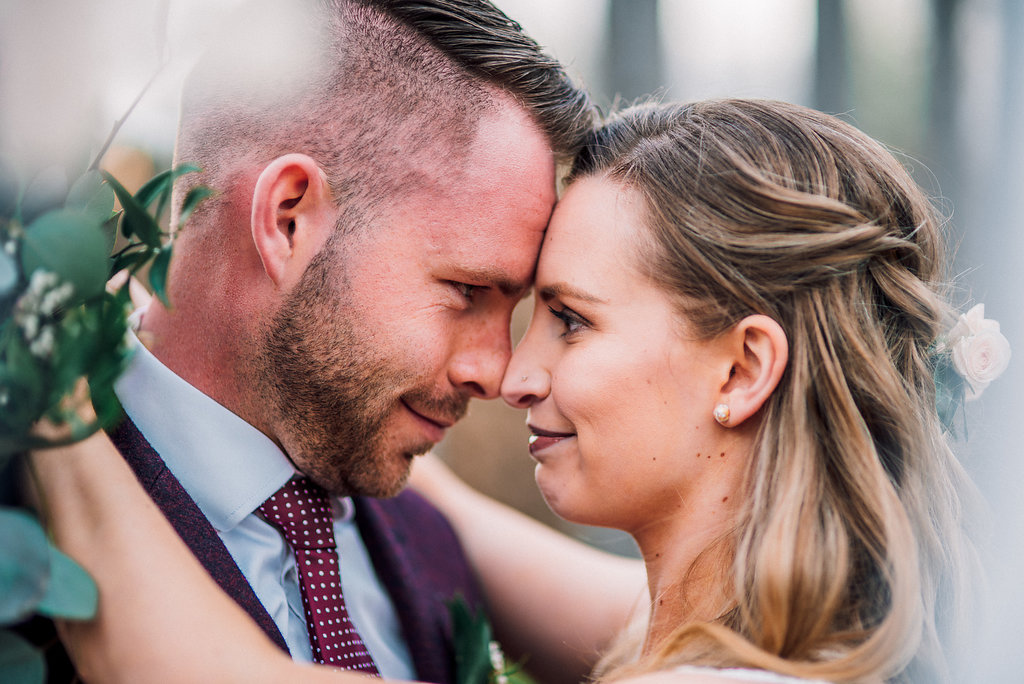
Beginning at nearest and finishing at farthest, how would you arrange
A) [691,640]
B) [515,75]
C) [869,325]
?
[691,640]
[869,325]
[515,75]

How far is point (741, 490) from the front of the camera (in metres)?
1.64

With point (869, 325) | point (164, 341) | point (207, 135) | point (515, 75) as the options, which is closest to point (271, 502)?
point (164, 341)

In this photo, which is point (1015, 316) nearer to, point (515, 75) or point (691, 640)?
point (691, 640)

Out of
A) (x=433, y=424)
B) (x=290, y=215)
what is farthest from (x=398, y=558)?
(x=290, y=215)

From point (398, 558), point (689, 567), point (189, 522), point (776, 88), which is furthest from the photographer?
point (776, 88)

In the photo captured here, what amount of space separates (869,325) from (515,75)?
94cm

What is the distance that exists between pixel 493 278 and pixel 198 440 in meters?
0.70

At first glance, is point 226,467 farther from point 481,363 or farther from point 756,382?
point 756,382

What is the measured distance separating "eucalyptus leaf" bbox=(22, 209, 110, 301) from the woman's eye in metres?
0.93

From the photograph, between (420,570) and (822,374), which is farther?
(420,570)

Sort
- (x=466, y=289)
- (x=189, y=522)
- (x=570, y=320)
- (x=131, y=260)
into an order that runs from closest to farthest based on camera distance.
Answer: (x=131, y=260) → (x=189, y=522) → (x=570, y=320) → (x=466, y=289)

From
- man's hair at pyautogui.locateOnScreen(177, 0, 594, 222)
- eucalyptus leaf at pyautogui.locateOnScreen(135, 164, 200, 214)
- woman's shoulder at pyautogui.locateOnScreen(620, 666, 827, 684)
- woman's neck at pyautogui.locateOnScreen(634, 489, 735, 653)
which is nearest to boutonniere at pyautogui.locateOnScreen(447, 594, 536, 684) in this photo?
woman's neck at pyautogui.locateOnScreen(634, 489, 735, 653)

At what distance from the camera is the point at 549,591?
2.35 m

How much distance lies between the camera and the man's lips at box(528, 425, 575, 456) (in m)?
1.78
